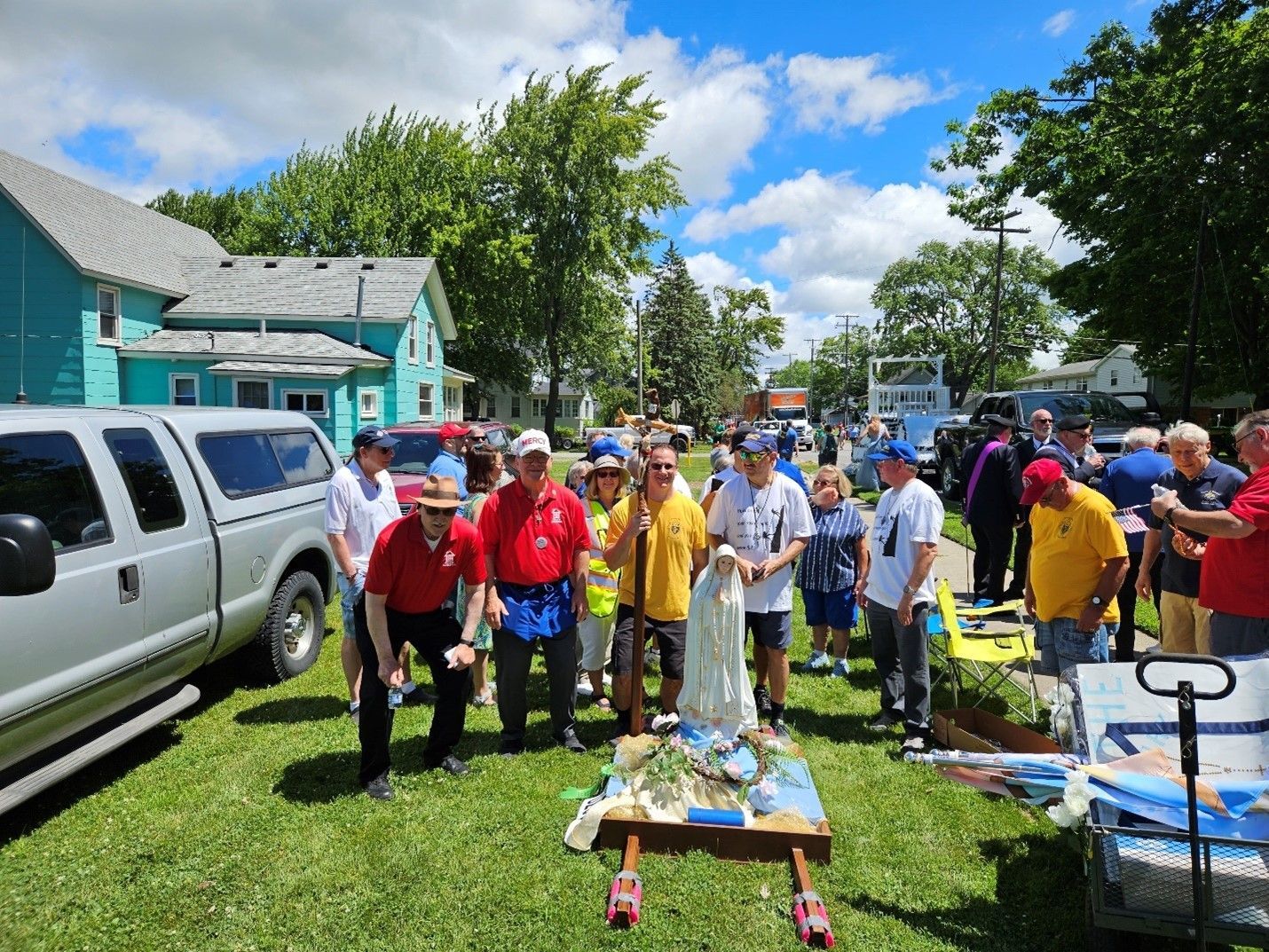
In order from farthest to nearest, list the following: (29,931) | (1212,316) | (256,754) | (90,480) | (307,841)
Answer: (1212,316), (256,754), (90,480), (307,841), (29,931)

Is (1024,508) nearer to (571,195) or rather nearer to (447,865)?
(447,865)

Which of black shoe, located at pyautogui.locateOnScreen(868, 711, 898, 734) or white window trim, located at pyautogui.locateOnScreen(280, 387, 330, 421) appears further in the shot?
white window trim, located at pyautogui.locateOnScreen(280, 387, 330, 421)

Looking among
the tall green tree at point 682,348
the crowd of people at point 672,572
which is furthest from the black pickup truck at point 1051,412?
the tall green tree at point 682,348

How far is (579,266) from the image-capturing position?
1419 inches

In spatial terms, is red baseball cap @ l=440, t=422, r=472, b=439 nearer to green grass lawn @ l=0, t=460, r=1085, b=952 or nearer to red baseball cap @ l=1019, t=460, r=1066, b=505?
green grass lawn @ l=0, t=460, r=1085, b=952

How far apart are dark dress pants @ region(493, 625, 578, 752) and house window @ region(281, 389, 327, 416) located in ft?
→ 61.8

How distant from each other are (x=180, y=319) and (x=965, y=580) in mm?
23405

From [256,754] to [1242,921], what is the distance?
481cm

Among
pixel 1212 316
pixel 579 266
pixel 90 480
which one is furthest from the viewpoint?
pixel 579 266

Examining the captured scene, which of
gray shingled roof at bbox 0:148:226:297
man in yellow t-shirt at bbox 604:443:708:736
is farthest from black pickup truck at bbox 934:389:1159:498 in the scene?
gray shingled roof at bbox 0:148:226:297

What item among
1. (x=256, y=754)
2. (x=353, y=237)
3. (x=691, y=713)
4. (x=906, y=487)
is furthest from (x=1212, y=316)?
(x=353, y=237)

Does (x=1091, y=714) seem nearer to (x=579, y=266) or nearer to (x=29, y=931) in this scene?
(x=29, y=931)

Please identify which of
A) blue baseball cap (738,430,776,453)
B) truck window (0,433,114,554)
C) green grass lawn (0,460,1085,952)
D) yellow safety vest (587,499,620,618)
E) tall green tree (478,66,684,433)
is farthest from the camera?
tall green tree (478,66,684,433)

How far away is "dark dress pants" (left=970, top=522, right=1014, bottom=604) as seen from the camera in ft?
26.0
